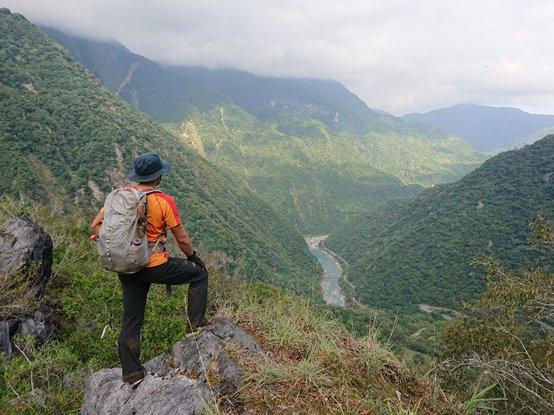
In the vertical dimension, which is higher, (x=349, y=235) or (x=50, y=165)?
(x=50, y=165)

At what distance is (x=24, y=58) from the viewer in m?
94.2

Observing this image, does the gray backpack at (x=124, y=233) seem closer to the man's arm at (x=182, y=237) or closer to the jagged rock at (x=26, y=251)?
the man's arm at (x=182, y=237)

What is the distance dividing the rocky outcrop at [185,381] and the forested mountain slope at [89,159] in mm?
32614

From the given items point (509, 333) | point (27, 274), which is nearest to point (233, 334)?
point (27, 274)

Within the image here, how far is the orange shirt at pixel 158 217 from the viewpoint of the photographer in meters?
4.12

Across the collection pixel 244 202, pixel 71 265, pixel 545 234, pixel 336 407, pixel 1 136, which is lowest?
pixel 244 202

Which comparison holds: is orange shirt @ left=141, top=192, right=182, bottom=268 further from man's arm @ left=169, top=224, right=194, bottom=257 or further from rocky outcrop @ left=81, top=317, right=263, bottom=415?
rocky outcrop @ left=81, top=317, right=263, bottom=415

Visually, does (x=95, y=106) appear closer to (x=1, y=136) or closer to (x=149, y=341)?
(x=1, y=136)

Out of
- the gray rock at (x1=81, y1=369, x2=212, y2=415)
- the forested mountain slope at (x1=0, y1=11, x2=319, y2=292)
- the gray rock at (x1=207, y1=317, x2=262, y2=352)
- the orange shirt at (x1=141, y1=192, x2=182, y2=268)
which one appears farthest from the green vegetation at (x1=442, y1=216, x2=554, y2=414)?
the forested mountain slope at (x1=0, y1=11, x2=319, y2=292)

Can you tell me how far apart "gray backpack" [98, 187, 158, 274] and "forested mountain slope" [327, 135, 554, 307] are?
6381 centimetres

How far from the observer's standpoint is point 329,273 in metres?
109

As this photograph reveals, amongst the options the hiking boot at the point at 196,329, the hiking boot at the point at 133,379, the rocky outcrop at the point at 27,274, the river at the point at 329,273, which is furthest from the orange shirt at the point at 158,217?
the river at the point at 329,273

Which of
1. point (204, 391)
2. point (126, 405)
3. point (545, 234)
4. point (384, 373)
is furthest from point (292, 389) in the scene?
point (545, 234)

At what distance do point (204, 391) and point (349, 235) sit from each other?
460 ft
